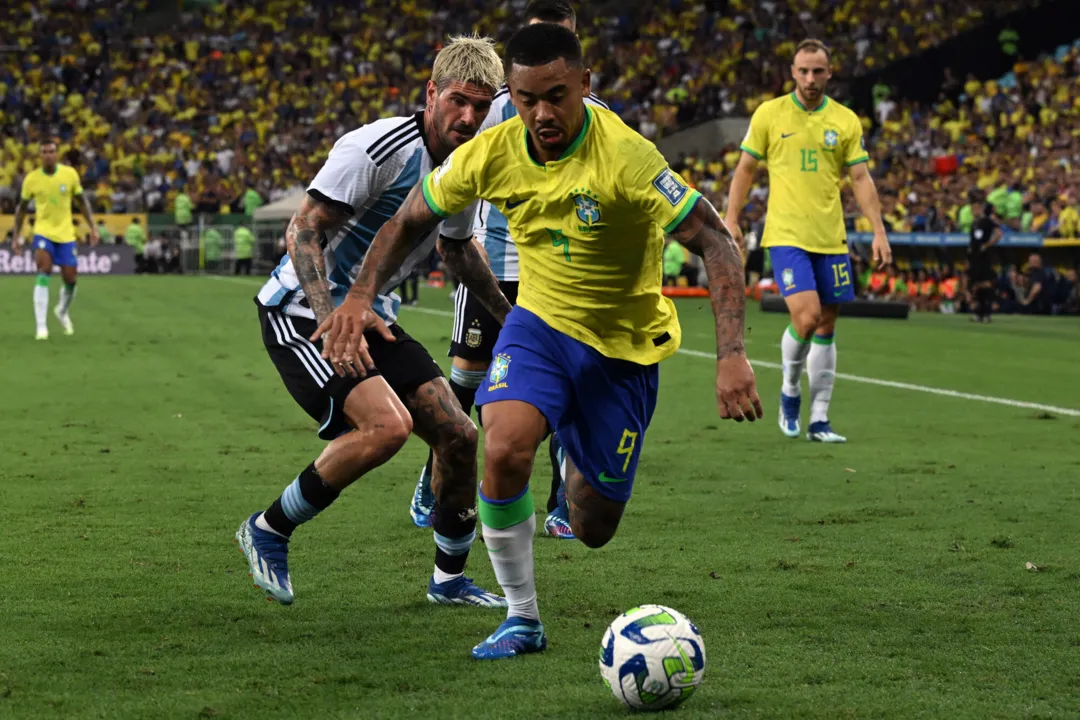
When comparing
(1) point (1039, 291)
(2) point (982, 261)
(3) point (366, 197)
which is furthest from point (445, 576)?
(1) point (1039, 291)

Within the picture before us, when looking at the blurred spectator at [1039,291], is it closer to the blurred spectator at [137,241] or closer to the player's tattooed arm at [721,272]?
the player's tattooed arm at [721,272]

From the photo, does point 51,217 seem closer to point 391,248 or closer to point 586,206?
point 391,248

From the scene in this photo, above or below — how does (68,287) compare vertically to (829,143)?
below

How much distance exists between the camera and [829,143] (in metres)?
10.3

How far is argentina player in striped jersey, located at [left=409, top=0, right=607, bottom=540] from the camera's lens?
22.5ft

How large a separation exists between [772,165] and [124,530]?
215 inches

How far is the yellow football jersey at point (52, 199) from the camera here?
18.3 metres

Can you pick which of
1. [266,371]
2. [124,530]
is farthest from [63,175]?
[124,530]

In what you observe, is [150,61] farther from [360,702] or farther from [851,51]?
[360,702]

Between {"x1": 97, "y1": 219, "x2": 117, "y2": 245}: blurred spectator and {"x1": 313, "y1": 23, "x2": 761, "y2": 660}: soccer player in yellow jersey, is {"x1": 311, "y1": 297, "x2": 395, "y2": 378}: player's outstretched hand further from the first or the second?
{"x1": 97, "y1": 219, "x2": 117, "y2": 245}: blurred spectator

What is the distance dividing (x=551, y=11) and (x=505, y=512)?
2890 millimetres

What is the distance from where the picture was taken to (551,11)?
6.79 m

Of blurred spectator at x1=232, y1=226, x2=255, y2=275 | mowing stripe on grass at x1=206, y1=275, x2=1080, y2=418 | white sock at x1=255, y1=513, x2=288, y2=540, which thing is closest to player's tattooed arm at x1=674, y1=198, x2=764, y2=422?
white sock at x1=255, y1=513, x2=288, y2=540

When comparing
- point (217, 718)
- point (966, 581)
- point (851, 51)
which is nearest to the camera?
point (217, 718)
